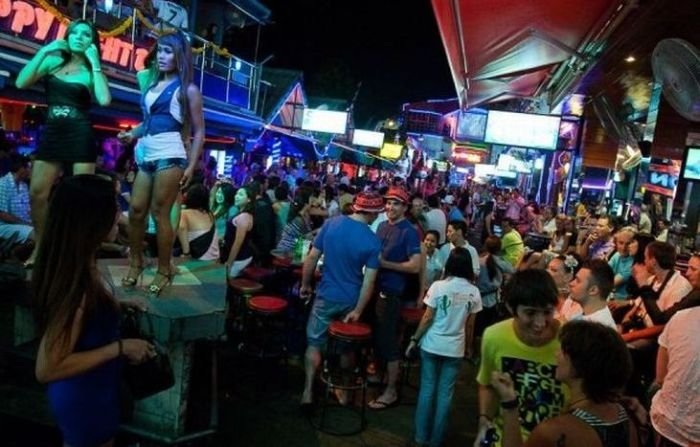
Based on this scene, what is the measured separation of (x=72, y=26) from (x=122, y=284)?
183 centimetres

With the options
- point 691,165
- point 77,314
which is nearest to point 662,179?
point 691,165

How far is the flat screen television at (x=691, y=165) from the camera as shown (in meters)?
8.86

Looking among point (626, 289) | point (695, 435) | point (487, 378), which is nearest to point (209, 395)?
point (487, 378)

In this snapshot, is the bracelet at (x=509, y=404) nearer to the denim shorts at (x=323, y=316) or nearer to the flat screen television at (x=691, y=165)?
the denim shorts at (x=323, y=316)

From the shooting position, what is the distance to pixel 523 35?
8289 millimetres

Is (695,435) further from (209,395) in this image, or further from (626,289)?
(209,395)

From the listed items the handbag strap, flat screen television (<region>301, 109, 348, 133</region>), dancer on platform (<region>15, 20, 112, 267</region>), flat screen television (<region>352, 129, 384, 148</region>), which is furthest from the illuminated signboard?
flat screen television (<region>352, 129, 384, 148</region>)

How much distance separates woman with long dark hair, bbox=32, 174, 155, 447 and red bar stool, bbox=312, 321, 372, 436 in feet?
9.63

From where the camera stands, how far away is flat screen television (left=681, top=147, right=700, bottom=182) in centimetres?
886

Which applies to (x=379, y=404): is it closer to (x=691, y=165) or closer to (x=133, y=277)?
(x=133, y=277)

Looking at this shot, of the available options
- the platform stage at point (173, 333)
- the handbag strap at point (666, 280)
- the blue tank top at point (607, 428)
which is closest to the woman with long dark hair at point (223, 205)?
the platform stage at point (173, 333)

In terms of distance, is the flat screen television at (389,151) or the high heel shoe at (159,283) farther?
the flat screen television at (389,151)

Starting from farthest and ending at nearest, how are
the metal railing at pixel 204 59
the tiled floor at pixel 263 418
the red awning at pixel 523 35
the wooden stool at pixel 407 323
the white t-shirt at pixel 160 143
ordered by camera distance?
the metal railing at pixel 204 59 → the red awning at pixel 523 35 → the wooden stool at pixel 407 323 → the tiled floor at pixel 263 418 → the white t-shirt at pixel 160 143

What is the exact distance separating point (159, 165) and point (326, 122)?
19596 mm
